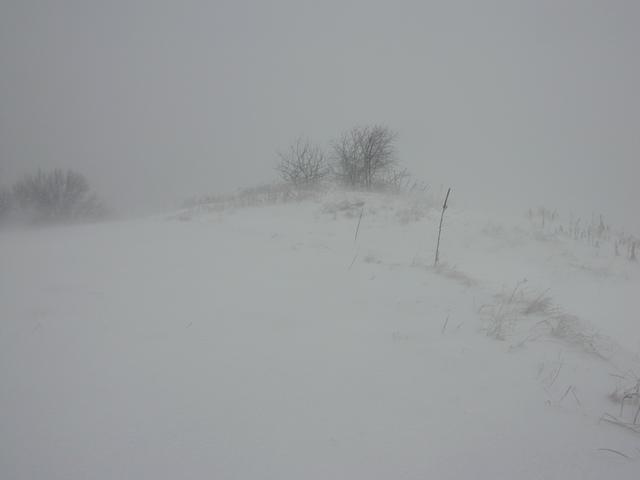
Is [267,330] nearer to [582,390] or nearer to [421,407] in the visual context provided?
[421,407]

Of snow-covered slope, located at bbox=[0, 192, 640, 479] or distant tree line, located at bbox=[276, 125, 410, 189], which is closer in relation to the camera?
snow-covered slope, located at bbox=[0, 192, 640, 479]

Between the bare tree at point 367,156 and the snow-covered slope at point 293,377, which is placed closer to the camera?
the snow-covered slope at point 293,377

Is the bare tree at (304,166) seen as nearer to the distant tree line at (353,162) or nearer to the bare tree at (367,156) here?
the distant tree line at (353,162)

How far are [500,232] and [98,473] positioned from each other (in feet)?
22.5

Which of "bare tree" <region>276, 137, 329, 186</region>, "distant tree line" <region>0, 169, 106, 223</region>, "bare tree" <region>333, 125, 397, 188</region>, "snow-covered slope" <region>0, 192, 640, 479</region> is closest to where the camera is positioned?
"snow-covered slope" <region>0, 192, 640, 479</region>

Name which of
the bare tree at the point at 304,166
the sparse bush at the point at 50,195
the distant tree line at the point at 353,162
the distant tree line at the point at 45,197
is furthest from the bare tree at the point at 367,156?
the sparse bush at the point at 50,195

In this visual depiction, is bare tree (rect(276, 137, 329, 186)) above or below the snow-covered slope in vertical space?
above

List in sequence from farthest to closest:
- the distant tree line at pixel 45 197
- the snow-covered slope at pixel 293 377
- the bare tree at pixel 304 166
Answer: the distant tree line at pixel 45 197, the bare tree at pixel 304 166, the snow-covered slope at pixel 293 377

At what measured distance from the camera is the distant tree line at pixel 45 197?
80.1 ft

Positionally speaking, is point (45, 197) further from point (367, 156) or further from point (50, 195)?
point (367, 156)

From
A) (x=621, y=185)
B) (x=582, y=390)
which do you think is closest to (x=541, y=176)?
(x=621, y=185)

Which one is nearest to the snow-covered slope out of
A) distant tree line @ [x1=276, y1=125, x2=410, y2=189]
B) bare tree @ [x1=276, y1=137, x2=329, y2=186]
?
distant tree line @ [x1=276, y1=125, x2=410, y2=189]

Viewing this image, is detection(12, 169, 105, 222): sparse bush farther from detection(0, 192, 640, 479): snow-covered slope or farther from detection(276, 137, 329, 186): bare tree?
detection(0, 192, 640, 479): snow-covered slope

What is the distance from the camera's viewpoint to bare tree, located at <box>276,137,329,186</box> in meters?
12.7
